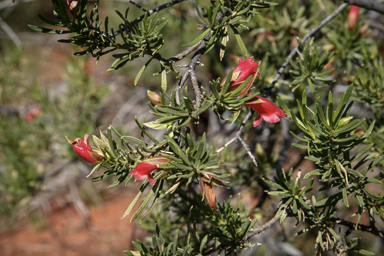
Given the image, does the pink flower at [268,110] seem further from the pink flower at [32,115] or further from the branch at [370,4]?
the pink flower at [32,115]

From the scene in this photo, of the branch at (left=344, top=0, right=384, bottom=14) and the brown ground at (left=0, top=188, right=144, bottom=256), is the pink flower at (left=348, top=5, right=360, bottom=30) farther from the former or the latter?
the brown ground at (left=0, top=188, right=144, bottom=256)

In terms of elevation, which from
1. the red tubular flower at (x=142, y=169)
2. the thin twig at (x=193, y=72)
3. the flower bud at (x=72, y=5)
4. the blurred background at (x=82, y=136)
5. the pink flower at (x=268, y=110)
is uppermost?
the flower bud at (x=72, y=5)

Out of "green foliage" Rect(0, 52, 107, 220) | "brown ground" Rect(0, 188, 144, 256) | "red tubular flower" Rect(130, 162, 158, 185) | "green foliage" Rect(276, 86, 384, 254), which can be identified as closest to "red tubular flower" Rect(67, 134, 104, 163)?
"red tubular flower" Rect(130, 162, 158, 185)

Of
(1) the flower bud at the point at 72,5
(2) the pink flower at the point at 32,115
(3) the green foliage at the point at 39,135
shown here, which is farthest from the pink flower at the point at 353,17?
(2) the pink flower at the point at 32,115

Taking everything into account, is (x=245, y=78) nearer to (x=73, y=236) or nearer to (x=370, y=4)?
(x=370, y=4)

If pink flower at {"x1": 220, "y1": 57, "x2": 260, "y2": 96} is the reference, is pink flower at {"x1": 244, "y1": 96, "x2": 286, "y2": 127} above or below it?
below

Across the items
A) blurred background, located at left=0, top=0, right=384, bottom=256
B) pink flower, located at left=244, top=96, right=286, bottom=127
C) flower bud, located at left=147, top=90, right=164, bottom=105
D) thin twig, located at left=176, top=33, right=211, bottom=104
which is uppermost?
thin twig, located at left=176, top=33, right=211, bottom=104

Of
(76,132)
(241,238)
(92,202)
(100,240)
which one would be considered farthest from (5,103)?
(241,238)

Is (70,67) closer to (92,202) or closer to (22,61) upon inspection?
(22,61)

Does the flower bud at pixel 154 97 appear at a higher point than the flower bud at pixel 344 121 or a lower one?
higher

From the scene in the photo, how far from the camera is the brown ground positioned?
8.51ft

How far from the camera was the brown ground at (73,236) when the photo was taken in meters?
2.59

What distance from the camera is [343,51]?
3.52 ft

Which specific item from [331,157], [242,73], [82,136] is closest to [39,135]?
[82,136]
